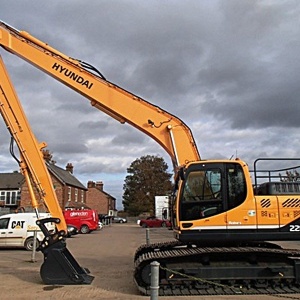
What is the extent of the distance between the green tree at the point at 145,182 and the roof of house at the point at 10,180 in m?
23.6

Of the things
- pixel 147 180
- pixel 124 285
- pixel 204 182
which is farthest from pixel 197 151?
pixel 147 180

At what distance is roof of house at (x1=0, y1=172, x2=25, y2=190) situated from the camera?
64500mm

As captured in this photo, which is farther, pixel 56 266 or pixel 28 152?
pixel 28 152

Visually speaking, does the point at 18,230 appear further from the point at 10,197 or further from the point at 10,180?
the point at 10,180

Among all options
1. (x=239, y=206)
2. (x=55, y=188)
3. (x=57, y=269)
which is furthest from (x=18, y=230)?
(x=55, y=188)

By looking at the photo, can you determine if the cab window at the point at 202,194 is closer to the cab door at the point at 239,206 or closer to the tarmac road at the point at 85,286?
the cab door at the point at 239,206

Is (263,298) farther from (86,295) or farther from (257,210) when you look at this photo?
(86,295)

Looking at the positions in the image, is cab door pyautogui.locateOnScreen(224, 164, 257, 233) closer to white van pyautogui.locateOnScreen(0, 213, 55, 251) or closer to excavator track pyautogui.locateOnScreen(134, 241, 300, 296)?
excavator track pyautogui.locateOnScreen(134, 241, 300, 296)

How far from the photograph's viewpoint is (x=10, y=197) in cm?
6394

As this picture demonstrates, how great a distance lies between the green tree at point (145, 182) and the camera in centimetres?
8094

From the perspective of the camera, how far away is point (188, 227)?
10.0 m

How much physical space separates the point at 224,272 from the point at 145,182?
237 ft

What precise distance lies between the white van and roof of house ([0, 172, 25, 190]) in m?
43.9

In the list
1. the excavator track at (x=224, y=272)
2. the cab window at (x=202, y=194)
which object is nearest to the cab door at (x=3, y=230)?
the excavator track at (x=224, y=272)
